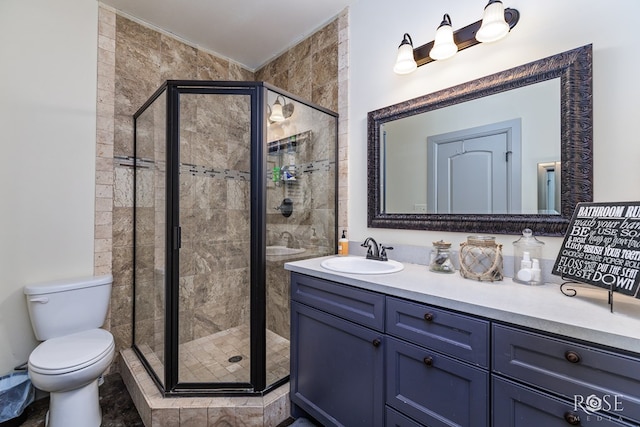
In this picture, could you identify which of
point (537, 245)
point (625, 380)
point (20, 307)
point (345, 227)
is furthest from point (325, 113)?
point (20, 307)

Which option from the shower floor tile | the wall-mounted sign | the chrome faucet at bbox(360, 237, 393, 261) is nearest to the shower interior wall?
the shower floor tile

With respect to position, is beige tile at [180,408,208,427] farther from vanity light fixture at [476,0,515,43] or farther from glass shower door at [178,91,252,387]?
vanity light fixture at [476,0,515,43]

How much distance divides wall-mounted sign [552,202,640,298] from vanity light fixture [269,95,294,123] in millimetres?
1625

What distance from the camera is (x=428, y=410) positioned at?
1.05 m

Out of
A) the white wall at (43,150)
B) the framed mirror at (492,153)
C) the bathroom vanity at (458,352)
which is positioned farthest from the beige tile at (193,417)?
the framed mirror at (492,153)

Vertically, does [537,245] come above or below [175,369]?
above

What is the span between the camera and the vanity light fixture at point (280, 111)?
1815 millimetres

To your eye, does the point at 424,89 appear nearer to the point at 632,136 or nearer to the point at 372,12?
Result: the point at 372,12

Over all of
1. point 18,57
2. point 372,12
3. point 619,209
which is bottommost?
point 619,209

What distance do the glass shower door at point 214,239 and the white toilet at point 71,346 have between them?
46 centimetres

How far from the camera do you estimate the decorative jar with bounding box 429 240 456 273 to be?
1439 millimetres

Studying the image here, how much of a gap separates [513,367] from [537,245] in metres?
0.65

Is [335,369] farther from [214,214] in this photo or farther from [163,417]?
[214,214]

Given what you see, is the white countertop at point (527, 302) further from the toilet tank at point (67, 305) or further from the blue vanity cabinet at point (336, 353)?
the toilet tank at point (67, 305)
